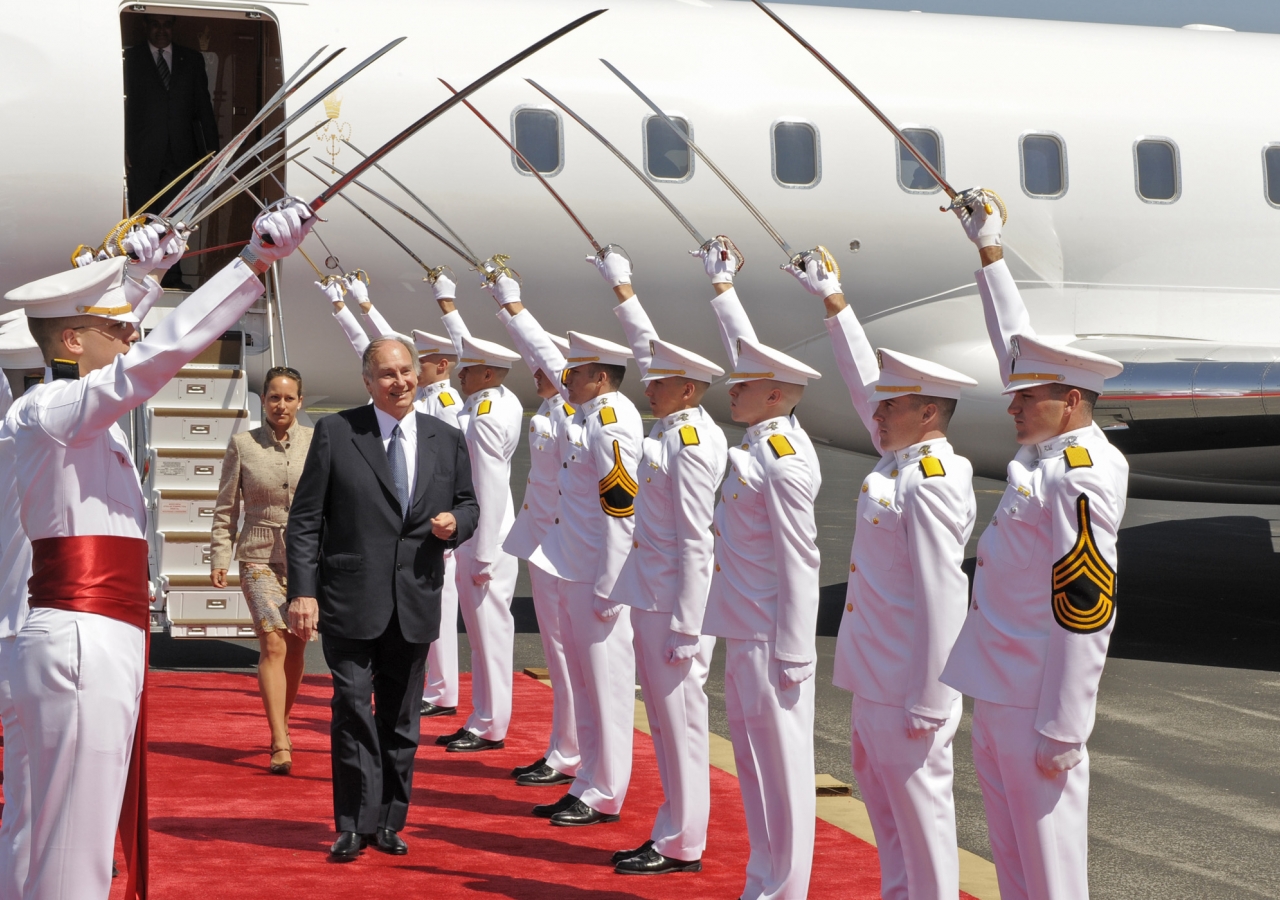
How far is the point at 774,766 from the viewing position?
15.4 feet

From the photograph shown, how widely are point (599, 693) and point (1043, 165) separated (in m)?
5.92

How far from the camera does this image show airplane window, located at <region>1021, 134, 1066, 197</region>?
1008cm

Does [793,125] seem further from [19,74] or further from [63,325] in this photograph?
[63,325]

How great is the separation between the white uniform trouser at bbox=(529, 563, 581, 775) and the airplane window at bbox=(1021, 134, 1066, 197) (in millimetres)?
5204

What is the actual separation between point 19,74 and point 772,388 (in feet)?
18.6

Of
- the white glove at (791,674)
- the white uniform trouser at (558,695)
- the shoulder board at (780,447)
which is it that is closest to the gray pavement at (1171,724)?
the white uniform trouser at (558,695)

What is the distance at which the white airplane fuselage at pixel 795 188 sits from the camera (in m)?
8.82

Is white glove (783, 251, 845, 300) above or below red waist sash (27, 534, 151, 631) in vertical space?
above

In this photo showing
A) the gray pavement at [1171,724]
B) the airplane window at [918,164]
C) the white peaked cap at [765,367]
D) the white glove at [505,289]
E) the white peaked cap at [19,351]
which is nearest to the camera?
the white peaked cap at [765,367]

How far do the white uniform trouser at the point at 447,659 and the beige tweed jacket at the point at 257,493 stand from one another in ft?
4.35

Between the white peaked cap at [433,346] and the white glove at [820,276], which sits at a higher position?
the white glove at [820,276]

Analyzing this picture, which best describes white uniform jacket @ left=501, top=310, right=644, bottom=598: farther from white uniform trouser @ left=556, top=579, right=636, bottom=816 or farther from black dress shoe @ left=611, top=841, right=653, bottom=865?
black dress shoe @ left=611, top=841, right=653, bottom=865

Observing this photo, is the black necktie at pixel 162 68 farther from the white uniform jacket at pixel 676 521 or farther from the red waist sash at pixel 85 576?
the red waist sash at pixel 85 576

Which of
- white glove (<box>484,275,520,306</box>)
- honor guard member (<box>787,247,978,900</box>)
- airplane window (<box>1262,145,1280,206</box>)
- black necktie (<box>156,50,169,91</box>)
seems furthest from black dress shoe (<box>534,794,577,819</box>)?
airplane window (<box>1262,145,1280,206</box>)
